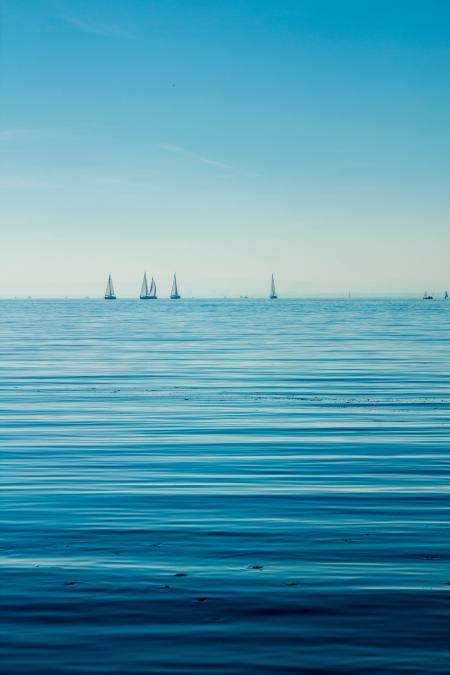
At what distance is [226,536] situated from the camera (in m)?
11.6

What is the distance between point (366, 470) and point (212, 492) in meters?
3.47

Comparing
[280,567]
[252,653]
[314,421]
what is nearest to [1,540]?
[280,567]

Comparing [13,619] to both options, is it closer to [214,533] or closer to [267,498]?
[214,533]

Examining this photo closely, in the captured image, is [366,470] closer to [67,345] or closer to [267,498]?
[267,498]

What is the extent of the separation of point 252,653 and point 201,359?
126ft

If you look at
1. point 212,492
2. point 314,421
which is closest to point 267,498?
point 212,492

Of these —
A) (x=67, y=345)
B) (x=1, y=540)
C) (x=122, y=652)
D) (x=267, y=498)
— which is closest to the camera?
(x=122, y=652)

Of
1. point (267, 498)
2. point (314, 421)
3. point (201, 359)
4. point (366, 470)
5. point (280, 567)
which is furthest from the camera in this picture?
point (201, 359)

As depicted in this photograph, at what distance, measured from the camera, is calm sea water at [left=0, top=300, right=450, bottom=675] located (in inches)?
318

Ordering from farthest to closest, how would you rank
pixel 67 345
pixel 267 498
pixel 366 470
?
pixel 67 345 < pixel 366 470 < pixel 267 498

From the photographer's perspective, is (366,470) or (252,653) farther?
(366,470)

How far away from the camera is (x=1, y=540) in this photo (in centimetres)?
1138

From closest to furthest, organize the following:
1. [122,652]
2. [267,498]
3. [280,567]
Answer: [122,652] < [280,567] < [267,498]

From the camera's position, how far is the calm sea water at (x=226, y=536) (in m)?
8.07
